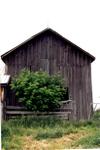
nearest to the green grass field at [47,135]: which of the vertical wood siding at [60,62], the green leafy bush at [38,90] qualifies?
the green leafy bush at [38,90]

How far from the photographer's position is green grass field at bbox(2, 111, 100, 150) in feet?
39.8

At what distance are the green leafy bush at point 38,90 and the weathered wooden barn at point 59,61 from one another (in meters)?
1.40

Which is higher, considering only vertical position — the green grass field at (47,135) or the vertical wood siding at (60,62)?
the vertical wood siding at (60,62)

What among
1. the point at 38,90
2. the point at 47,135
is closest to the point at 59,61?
the point at 38,90

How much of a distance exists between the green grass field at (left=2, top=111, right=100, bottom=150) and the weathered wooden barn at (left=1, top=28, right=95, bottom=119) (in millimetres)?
4286

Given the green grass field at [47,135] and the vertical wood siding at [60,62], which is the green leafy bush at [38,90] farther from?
the vertical wood siding at [60,62]

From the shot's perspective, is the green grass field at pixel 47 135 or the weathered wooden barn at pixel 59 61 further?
the weathered wooden barn at pixel 59 61

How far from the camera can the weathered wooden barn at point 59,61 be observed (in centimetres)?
2202

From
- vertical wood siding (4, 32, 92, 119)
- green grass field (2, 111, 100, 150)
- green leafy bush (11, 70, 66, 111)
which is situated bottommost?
green grass field (2, 111, 100, 150)

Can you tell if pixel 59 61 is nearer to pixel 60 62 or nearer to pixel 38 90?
pixel 60 62

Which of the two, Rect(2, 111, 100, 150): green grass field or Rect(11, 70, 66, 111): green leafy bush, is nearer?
Rect(2, 111, 100, 150): green grass field

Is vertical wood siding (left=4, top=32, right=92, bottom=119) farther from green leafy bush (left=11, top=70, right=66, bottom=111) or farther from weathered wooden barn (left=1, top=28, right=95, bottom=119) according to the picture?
green leafy bush (left=11, top=70, right=66, bottom=111)

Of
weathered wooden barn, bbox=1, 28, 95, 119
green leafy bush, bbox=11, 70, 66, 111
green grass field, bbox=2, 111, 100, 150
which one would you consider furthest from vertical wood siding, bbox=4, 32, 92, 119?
green grass field, bbox=2, 111, 100, 150

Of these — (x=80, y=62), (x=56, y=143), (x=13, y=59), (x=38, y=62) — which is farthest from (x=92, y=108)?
(x=56, y=143)
